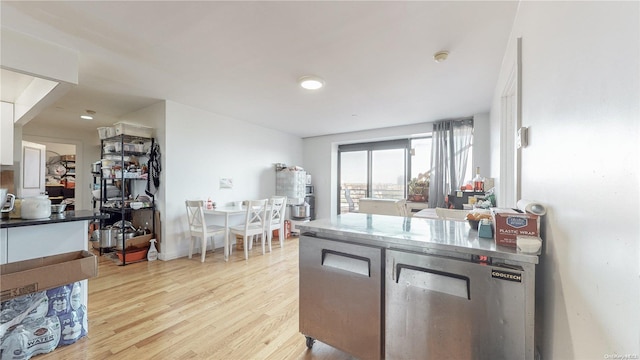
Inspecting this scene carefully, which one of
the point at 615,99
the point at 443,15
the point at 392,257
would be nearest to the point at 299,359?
the point at 392,257

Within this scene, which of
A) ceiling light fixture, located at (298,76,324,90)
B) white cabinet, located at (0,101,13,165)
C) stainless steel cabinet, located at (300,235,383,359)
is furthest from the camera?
white cabinet, located at (0,101,13,165)

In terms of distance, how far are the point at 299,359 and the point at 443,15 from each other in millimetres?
2491

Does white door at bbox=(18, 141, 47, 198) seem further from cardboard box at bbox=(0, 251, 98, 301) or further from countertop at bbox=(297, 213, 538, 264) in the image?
countertop at bbox=(297, 213, 538, 264)

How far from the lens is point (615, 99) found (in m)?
0.55

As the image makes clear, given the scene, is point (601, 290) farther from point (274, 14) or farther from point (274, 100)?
point (274, 100)

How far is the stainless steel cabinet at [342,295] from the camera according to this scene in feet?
4.31

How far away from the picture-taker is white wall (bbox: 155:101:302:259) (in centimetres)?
357

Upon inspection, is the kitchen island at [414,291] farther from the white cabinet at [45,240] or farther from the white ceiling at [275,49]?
the white cabinet at [45,240]

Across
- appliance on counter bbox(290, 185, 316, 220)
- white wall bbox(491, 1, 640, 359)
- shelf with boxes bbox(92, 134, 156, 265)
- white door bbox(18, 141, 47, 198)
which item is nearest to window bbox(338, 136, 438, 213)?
appliance on counter bbox(290, 185, 316, 220)

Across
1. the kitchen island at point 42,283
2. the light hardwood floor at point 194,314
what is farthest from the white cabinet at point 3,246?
the light hardwood floor at point 194,314

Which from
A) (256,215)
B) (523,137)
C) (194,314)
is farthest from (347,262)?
(256,215)

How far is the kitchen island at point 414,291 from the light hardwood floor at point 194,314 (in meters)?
0.43

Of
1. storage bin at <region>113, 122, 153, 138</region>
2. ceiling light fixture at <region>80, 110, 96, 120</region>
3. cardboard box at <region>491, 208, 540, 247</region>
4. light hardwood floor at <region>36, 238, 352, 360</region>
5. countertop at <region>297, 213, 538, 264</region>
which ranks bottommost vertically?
light hardwood floor at <region>36, 238, 352, 360</region>

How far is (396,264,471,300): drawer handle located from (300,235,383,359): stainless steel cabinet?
0.51ft
